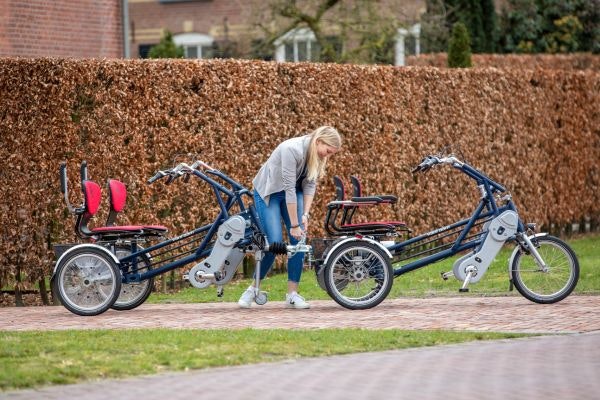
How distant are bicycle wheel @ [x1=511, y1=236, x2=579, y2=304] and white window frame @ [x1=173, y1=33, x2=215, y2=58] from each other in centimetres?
2456

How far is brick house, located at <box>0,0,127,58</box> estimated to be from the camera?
2008cm

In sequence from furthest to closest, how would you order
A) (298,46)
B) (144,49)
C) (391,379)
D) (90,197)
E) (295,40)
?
(144,49), (298,46), (295,40), (90,197), (391,379)

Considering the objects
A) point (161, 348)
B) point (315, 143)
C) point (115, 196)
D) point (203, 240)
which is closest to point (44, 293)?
point (115, 196)

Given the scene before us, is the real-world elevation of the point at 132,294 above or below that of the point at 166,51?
below

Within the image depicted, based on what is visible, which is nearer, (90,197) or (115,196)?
(90,197)

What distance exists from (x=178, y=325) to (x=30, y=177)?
320 centimetres

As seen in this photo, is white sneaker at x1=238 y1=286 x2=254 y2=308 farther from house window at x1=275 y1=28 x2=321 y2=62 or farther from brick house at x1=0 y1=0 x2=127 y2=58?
house window at x1=275 y1=28 x2=321 y2=62

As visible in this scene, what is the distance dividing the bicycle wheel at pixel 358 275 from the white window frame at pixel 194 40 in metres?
24.5

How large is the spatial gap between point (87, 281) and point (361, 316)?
8.06 ft

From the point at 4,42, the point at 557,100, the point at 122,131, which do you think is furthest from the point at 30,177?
the point at 557,100

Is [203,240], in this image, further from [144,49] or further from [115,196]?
[144,49]

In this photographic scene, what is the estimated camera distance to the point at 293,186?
12.0m

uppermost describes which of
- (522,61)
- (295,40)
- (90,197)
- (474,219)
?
(295,40)

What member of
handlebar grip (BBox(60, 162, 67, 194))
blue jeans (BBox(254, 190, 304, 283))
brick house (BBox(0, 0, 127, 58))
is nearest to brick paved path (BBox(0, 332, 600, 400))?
blue jeans (BBox(254, 190, 304, 283))
